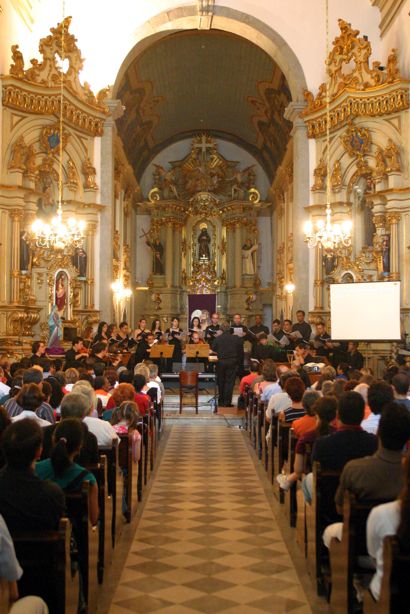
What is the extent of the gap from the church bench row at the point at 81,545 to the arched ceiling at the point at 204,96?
18.7 metres

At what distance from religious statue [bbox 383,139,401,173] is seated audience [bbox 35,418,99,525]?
46.2ft

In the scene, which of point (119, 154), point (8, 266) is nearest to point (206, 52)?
point (119, 154)

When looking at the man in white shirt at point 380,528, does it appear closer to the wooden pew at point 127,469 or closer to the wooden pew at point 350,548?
the wooden pew at point 350,548

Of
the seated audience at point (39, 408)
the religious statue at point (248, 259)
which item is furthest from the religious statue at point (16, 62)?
the religious statue at point (248, 259)

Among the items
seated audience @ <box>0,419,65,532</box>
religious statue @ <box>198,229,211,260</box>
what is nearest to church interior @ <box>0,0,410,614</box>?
seated audience @ <box>0,419,65,532</box>

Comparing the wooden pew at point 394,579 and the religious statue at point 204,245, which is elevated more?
the religious statue at point 204,245

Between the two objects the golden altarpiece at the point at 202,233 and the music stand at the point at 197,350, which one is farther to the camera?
the golden altarpiece at the point at 202,233

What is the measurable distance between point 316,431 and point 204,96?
83.2 feet

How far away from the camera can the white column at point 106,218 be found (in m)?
19.5

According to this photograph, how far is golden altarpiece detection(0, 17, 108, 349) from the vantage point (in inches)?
664

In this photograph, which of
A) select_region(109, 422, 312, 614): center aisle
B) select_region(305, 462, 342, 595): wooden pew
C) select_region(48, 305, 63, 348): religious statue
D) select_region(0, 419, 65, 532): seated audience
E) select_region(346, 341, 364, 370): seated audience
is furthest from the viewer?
select_region(48, 305, 63, 348): religious statue

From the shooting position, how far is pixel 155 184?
1292 inches

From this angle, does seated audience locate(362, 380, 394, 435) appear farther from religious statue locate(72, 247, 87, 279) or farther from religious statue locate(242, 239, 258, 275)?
religious statue locate(242, 239, 258, 275)

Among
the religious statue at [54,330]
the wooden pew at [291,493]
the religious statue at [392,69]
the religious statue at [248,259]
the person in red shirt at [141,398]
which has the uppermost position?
the religious statue at [392,69]
